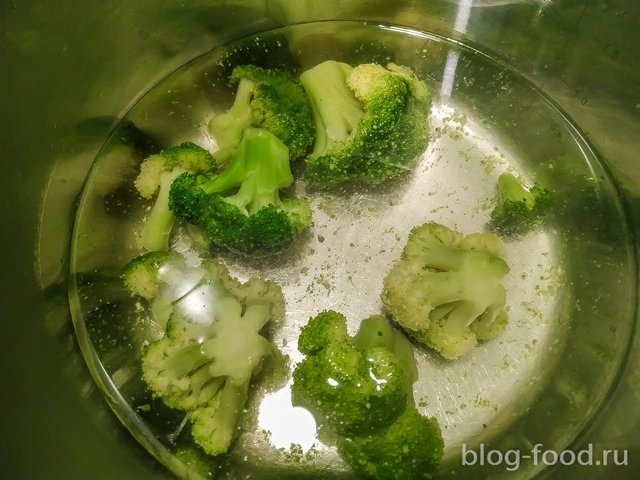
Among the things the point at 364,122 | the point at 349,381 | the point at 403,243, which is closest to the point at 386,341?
the point at 349,381

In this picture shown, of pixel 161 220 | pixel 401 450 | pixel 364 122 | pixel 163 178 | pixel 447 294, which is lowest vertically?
pixel 401 450

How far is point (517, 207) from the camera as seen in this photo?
4.40ft

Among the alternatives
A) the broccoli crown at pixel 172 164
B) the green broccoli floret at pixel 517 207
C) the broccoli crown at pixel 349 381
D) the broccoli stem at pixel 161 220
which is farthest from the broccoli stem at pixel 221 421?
the green broccoli floret at pixel 517 207

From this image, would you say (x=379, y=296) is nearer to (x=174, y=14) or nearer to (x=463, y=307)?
(x=463, y=307)

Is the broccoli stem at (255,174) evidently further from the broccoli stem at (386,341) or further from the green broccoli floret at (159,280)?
the broccoli stem at (386,341)

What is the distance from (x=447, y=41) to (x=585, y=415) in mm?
1099

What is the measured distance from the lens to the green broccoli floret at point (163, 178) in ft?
4.26

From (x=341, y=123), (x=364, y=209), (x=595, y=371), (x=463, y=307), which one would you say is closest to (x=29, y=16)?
(x=341, y=123)

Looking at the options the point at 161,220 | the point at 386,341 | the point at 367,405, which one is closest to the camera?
the point at 367,405

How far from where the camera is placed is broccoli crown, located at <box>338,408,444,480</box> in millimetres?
1089

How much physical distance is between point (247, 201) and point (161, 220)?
24 centimetres

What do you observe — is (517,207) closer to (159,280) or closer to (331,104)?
(331,104)

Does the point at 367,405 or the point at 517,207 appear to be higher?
the point at 517,207

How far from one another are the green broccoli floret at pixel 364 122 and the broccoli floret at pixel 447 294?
0.75 feet
